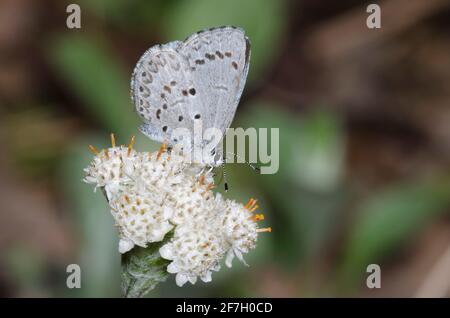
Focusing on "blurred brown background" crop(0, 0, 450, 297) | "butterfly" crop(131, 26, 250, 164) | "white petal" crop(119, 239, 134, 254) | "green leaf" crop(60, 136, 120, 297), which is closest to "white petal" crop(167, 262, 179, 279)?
"white petal" crop(119, 239, 134, 254)

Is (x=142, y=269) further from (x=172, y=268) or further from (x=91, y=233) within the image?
(x=91, y=233)

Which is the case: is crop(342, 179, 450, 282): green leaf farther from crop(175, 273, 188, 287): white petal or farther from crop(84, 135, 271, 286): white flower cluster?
crop(175, 273, 188, 287): white petal

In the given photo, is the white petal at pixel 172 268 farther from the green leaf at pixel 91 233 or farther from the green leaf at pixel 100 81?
the green leaf at pixel 100 81

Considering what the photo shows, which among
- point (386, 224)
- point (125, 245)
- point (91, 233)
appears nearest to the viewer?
point (125, 245)

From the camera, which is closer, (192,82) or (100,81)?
(192,82)

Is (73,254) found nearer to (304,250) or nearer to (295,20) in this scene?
(304,250)

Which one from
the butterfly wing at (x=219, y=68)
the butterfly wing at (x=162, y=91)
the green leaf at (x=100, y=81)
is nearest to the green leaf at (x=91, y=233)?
the green leaf at (x=100, y=81)

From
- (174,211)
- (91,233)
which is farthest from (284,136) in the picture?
(174,211)
